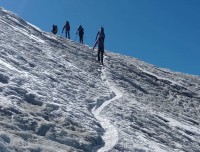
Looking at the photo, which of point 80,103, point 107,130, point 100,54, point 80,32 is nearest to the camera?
point 107,130

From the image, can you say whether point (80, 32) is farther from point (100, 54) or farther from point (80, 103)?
point (80, 103)

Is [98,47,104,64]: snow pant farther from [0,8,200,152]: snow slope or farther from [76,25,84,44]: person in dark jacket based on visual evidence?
[76,25,84,44]: person in dark jacket

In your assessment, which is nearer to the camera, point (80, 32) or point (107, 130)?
point (107, 130)

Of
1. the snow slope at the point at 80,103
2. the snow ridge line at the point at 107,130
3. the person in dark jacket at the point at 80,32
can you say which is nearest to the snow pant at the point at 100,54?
the snow slope at the point at 80,103

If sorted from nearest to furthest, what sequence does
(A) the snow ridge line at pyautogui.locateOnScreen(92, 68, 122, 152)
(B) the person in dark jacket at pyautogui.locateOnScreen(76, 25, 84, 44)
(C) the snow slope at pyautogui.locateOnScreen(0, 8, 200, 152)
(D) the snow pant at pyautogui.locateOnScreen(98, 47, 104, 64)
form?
(C) the snow slope at pyautogui.locateOnScreen(0, 8, 200, 152) → (A) the snow ridge line at pyautogui.locateOnScreen(92, 68, 122, 152) → (D) the snow pant at pyautogui.locateOnScreen(98, 47, 104, 64) → (B) the person in dark jacket at pyautogui.locateOnScreen(76, 25, 84, 44)

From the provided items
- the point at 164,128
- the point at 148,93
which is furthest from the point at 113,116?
the point at 148,93

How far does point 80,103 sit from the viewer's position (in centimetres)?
1970

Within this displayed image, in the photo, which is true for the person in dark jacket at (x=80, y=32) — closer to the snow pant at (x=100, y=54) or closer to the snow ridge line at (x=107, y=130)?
the snow pant at (x=100, y=54)

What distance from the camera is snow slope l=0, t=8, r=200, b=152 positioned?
14.5m

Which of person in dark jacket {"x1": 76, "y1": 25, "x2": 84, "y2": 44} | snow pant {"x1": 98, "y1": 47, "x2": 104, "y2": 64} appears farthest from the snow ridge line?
person in dark jacket {"x1": 76, "y1": 25, "x2": 84, "y2": 44}

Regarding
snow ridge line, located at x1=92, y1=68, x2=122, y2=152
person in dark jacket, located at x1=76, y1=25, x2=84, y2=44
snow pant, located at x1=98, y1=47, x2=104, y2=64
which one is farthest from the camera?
person in dark jacket, located at x1=76, y1=25, x2=84, y2=44

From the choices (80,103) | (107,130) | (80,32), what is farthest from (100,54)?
(107,130)

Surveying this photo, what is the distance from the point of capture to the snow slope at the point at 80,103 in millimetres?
14523

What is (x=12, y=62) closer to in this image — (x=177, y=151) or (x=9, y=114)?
(x=9, y=114)
